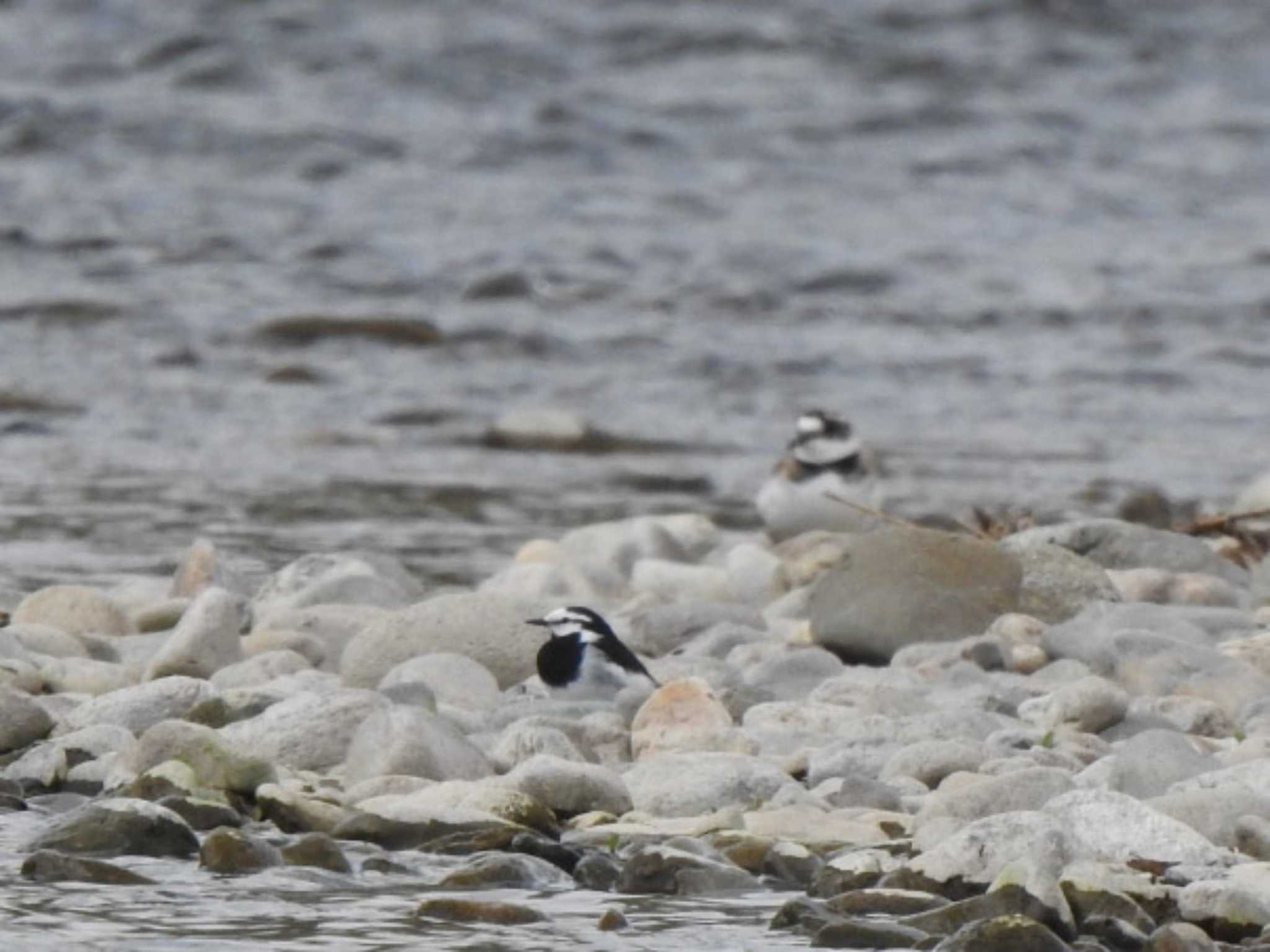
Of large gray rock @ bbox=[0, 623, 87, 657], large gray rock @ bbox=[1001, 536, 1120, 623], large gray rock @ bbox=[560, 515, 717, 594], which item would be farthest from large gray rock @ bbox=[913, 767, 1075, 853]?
large gray rock @ bbox=[560, 515, 717, 594]

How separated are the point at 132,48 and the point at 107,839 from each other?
18.5 metres

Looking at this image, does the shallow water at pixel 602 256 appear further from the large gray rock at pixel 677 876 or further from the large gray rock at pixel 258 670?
the large gray rock at pixel 677 876

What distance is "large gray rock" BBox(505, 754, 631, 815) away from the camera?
479 centimetres

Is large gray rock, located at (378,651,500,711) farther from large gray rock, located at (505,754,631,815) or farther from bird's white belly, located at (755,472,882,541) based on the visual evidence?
bird's white belly, located at (755,472,882,541)

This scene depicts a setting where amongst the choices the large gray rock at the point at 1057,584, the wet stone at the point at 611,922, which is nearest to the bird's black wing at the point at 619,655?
the large gray rock at the point at 1057,584

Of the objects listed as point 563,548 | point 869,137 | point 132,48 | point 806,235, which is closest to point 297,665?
point 563,548

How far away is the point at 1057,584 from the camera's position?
6766 millimetres

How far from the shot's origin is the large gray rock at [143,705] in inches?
210

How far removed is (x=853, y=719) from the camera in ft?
17.7

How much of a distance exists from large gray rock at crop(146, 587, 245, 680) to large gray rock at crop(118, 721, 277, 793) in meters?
0.95

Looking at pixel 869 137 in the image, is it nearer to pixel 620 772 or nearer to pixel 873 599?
pixel 873 599

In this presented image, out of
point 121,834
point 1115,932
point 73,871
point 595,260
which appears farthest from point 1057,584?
point 595,260

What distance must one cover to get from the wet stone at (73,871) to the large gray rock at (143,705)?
92 cm

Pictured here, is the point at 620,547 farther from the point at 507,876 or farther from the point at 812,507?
the point at 507,876
